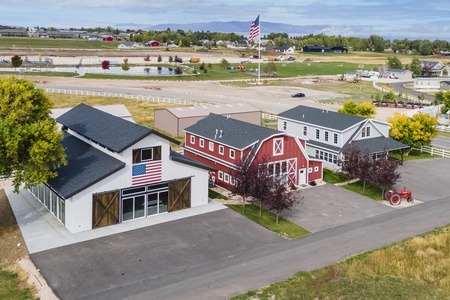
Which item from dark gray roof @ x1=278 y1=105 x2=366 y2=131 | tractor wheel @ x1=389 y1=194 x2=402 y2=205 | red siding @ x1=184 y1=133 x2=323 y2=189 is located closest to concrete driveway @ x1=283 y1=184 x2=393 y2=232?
tractor wheel @ x1=389 y1=194 x2=402 y2=205

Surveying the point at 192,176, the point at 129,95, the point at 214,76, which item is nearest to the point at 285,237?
the point at 192,176

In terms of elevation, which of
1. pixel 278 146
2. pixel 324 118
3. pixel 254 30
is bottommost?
pixel 278 146

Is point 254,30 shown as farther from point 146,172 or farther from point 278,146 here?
point 146,172

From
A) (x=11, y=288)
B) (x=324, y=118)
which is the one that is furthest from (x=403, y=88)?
(x=11, y=288)

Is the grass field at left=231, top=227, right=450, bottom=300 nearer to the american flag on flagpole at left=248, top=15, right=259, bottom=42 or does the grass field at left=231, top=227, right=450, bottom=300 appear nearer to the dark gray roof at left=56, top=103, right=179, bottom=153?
the dark gray roof at left=56, top=103, right=179, bottom=153

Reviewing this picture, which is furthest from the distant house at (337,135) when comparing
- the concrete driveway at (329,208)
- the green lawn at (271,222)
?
the green lawn at (271,222)
